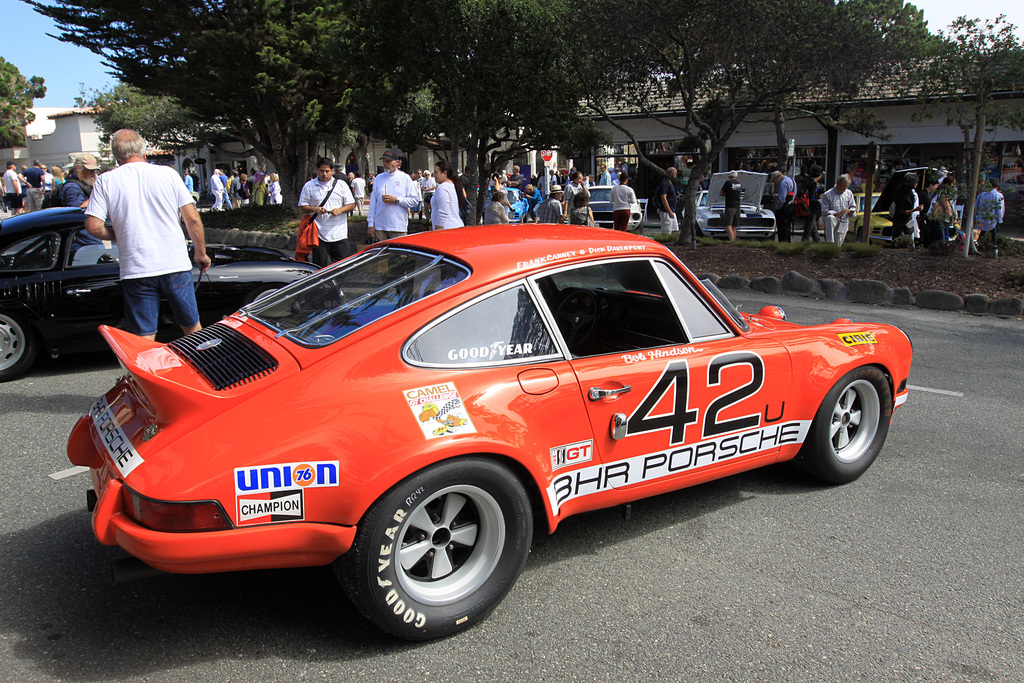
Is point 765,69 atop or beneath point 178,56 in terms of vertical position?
beneath

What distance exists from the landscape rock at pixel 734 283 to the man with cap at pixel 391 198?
503 cm

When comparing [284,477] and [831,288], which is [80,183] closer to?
[284,477]

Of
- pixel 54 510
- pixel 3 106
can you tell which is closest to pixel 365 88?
pixel 54 510

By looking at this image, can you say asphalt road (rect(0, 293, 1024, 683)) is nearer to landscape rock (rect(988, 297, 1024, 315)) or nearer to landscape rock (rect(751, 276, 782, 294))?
landscape rock (rect(988, 297, 1024, 315))

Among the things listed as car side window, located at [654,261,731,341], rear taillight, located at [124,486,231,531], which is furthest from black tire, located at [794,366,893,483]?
rear taillight, located at [124,486,231,531]

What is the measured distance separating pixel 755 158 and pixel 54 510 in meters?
29.4

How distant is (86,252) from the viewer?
6.21 meters

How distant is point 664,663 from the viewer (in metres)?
2.60

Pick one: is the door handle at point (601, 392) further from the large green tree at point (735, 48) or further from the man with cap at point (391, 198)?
the large green tree at point (735, 48)

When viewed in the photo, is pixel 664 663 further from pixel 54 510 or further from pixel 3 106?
pixel 3 106

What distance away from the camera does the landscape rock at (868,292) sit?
402 inches

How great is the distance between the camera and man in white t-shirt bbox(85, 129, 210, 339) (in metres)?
4.66

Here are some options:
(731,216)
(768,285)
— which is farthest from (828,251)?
(731,216)

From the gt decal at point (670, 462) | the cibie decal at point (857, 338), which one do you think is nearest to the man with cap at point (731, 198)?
the cibie decal at point (857, 338)
